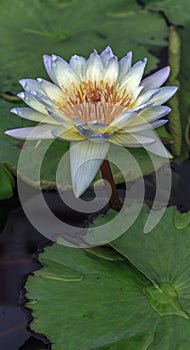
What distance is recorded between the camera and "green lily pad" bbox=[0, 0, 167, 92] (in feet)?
6.45

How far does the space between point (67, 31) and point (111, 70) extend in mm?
717

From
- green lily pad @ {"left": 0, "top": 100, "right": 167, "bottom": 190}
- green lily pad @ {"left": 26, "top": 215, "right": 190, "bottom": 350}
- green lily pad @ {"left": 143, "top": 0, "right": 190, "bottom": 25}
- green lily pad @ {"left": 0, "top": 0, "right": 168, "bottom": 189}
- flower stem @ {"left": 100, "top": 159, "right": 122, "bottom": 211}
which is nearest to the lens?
green lily pad @ {"left": 26, "top": 215, "right": 190, "bottom": 350}

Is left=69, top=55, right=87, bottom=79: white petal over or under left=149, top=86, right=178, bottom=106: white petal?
over

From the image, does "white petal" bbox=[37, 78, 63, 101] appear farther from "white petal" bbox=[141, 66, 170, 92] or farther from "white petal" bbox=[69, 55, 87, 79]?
"white petal" bbox=[141, 66, 170, 92]

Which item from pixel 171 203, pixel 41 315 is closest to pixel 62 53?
pixel 171 203

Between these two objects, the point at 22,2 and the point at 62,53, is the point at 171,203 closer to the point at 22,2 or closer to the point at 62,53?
the point at 62,53

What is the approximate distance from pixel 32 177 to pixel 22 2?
926 millimetres

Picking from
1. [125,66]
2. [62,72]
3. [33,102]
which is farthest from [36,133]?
[125,66]

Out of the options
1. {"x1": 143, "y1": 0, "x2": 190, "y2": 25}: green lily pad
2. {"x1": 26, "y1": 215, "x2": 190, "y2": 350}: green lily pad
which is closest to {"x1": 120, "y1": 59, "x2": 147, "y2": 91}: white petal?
{"x1": 26, "y1": 215, "x2": 190, "y2": 350}: green lily pad

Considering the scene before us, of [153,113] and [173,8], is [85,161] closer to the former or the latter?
[153,113]

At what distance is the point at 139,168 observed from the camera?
156 cm

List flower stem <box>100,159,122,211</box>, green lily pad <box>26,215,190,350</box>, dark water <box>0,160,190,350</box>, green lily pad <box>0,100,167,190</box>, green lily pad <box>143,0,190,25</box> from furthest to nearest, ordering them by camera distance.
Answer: green lily pad <box>143,0,190,25</box>
green lily pad <box>0,100,167,190</box>
flower stem <box>100,159,122,211</box>
dark water <box>0,160,190,350</box>
green lily pad <box>26,215,190,350</box>

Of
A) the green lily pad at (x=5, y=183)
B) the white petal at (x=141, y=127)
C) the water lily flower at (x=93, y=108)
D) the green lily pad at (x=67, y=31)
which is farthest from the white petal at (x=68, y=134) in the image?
the green lily pad at (x=67, y=31)

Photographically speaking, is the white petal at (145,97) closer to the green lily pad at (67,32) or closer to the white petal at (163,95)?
the white petal at (163,95)
